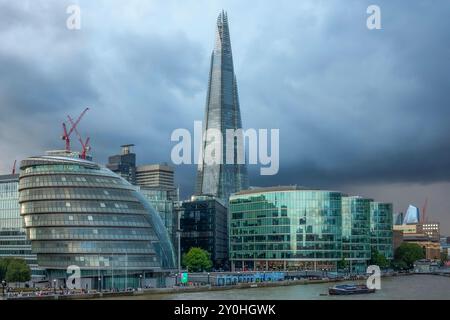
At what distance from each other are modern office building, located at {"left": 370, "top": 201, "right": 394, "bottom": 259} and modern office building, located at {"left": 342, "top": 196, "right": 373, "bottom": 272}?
1030cm

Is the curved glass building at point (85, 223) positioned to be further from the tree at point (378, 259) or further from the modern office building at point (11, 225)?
the tree at point (378, 259)

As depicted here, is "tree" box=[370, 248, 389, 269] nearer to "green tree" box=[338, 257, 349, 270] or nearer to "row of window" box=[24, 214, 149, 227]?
"green tree" box=[338, 257, 349, 270]

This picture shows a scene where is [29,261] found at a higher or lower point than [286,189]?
lower

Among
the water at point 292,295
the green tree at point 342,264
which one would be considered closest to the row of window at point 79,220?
the water at point 292,295

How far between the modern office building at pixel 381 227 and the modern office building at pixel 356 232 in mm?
10302

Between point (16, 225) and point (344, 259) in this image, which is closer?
point (16, 225)

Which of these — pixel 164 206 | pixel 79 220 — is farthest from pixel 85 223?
pixel 164 206

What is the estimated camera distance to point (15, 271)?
75.1m

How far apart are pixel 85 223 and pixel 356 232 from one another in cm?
6529

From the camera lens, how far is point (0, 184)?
315 ft

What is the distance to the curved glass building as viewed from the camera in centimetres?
7700

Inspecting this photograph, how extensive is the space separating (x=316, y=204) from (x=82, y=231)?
5274cm
